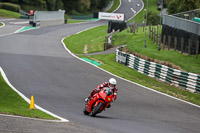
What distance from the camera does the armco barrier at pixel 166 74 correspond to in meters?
23.8

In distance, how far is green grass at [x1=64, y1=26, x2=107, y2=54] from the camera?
4304cm

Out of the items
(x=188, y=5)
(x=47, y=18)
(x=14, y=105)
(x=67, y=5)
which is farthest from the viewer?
(x=67, y=5)

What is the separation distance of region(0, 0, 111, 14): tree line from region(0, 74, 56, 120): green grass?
7113 cm

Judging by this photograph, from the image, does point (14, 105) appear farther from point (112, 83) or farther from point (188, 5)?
point (188, 5)

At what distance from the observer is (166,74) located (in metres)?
26.3

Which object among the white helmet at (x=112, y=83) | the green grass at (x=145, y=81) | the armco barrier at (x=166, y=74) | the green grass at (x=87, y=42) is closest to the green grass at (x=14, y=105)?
the white helmet at (x=112, y=83)

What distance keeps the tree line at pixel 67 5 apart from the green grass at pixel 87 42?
109 ft

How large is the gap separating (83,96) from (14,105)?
4825mm

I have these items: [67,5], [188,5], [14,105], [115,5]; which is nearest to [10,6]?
[67,5]

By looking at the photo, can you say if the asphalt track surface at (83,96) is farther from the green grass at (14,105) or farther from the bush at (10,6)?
the bush at (10,6)

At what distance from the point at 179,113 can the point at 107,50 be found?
2593 cm

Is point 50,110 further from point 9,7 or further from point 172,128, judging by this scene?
point 9,7

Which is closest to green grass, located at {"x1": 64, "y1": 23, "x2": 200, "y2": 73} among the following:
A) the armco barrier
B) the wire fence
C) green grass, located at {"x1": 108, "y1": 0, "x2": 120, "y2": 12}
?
the armco barrier

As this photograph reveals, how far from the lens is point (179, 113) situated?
1769cm
